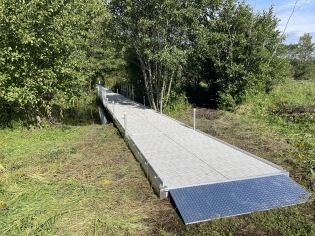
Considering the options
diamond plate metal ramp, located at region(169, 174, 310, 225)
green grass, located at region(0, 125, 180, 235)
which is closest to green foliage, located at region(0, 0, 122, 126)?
green grass, located at region(0, 125, 180, 235)

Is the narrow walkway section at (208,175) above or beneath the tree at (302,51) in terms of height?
beneath

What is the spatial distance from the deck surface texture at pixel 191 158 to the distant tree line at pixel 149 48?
3.37m

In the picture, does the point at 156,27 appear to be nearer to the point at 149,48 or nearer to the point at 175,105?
the point at 149,48

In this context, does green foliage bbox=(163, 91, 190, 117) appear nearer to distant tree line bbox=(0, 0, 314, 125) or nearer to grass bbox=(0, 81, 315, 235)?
distant tree line bbox=(0, 0, 314, 125)

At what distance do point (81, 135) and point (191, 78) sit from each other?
29.5 feet

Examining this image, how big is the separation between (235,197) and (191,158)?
1.77m

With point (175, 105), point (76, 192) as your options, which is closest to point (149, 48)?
point (175, 105)

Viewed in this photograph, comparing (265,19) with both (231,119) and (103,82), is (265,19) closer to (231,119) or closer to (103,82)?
(231,119)

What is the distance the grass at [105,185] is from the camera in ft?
11.5

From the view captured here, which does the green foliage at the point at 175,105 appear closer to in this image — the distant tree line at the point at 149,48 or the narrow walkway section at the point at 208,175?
the distant tree line at the point at 149,48

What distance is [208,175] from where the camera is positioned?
4.77 meters

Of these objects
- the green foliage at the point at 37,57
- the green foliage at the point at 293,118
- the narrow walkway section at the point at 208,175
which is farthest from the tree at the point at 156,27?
the narrow walkway section at the point at 208,175

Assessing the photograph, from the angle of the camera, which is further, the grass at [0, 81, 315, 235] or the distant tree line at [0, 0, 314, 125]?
the distant tree line at [0, 0, 314, 125]

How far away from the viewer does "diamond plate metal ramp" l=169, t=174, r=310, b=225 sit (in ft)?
12.3
